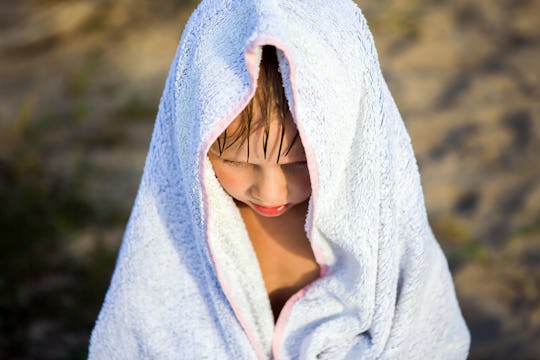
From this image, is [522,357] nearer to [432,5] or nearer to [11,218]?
[11,218]

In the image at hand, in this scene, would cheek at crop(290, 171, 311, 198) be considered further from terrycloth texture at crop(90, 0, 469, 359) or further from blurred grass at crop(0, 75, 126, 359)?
blurred grass at crop(0, 75, 126, 359)

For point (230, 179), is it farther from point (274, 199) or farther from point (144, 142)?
point (144, 142)

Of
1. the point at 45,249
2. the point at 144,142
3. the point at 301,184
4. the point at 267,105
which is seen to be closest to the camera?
the point at 267,105

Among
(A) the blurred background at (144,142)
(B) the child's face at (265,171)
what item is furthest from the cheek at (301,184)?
(A) the blurred background at (144,142)

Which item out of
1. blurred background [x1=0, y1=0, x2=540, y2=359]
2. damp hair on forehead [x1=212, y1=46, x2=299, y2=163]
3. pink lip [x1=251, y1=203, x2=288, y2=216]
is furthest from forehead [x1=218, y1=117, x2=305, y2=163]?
blurred background [x1=0, y1=0, x2=540, y2=359]

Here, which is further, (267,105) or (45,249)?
(45,249)

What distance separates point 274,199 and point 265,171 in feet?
0.17

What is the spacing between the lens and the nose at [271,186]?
4.68 feet

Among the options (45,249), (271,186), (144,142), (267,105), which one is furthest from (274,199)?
(144,142)

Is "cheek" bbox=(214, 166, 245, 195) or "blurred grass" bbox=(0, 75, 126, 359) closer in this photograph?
"cheek" bbox=(214, 166, 245, 195)

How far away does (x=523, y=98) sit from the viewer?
128 inches

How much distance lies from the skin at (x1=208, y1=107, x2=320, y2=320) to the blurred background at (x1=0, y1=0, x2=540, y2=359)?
802mm

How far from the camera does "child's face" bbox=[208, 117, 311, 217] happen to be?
54.5 inches

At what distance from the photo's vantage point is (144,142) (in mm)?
3266
